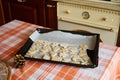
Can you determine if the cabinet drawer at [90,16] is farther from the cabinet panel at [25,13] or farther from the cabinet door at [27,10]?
the cabinet panel at [25,13]

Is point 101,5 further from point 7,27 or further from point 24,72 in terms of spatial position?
point 24,72

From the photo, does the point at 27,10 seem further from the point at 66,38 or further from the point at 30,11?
the point at 66,38

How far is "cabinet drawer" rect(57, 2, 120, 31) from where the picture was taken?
1.48 meters

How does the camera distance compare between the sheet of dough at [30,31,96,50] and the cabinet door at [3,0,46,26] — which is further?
the cabinet door at [3,0,46,26]

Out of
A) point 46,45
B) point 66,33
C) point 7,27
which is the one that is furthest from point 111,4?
point 7,27

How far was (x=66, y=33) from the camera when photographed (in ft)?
3.70

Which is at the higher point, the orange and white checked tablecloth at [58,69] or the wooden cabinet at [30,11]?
the wooden cabinet at [30,11]

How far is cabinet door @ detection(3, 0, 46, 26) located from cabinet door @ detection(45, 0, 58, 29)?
0.05 meters

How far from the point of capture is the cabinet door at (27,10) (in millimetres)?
1870

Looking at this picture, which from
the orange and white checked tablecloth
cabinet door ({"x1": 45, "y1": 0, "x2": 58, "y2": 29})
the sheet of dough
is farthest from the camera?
cabinet door ({"x1": 45, "y1": 0, "x2": 58, "y2": 29})

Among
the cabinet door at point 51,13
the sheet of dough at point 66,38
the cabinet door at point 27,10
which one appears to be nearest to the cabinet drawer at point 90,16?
the cabinet door at point 51,13

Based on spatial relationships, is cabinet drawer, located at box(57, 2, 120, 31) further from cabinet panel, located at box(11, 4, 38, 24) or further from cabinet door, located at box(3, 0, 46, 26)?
cabinet panel, located at box(11, 4, 38, 24)

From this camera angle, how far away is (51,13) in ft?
5.94

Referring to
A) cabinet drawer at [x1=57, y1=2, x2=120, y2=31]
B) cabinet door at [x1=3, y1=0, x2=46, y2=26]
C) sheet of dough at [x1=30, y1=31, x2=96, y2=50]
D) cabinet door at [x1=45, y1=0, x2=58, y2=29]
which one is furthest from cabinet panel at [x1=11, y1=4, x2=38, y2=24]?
sheet of dough at [x1=30, y1=31, x2=96, y2=50]
